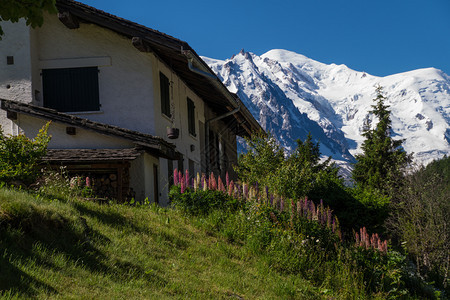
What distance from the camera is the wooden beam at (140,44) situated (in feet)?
56.4

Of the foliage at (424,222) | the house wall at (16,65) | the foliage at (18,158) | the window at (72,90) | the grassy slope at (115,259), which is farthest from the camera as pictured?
the foliage at (424,222)

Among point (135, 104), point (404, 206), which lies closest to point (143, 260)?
point (135, 104)

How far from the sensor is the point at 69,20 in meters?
17.9

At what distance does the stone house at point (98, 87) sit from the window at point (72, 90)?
1.2 inches

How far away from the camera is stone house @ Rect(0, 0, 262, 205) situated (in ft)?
54.2

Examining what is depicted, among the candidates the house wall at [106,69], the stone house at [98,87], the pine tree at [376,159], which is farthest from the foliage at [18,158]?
the pine tree at [376,159]

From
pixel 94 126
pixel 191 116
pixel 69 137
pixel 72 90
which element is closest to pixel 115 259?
pixel 94 126

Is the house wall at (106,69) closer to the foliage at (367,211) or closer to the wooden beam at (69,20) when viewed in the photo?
the wooden beam at (69,20)

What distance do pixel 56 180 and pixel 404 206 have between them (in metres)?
24.3

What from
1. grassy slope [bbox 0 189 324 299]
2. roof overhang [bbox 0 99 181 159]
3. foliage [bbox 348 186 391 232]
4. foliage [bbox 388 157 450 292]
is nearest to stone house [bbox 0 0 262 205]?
roof overhang [bbox 0 99 181 159]

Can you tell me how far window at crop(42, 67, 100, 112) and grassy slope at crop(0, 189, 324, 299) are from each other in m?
7.24

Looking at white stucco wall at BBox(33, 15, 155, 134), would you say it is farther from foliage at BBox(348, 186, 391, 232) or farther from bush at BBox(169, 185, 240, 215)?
foliage at BBox(348, 186, 391, 232)

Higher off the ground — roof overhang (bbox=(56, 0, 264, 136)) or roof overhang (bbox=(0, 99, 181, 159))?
roof overhang (bbox=(56, 0, 264, 136))

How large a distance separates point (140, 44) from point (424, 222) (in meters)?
21.4
